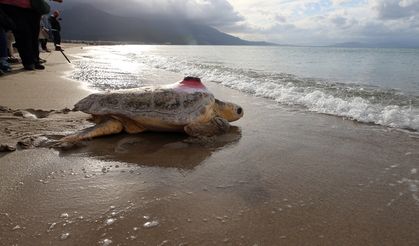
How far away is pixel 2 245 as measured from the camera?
→ 75.8 inches

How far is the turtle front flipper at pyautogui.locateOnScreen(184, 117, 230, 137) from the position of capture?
13.9 ft

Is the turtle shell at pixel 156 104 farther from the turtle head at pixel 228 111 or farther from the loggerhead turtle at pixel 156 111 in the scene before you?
the turtle head at pixel 228 111

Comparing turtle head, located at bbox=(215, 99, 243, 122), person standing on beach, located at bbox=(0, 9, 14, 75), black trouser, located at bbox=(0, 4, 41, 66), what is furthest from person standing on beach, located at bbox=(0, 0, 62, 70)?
turtle head, located at bbox=(215, 99, 243, 122)

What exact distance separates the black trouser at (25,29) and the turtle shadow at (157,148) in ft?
19.1

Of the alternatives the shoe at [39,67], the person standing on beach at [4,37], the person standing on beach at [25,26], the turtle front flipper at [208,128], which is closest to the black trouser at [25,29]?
the person standing on beach at [25,26]

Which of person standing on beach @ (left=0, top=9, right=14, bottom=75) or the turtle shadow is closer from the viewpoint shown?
the turtle shadow

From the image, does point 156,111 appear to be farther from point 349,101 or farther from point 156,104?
point 349,101

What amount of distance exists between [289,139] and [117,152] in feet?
6.88

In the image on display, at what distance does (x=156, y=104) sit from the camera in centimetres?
429

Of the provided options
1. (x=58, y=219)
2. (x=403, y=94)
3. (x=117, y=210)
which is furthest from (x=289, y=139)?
(x=403, y=94)

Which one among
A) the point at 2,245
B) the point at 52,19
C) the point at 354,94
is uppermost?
the point at 52,19

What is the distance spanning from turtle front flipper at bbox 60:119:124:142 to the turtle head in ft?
4.54

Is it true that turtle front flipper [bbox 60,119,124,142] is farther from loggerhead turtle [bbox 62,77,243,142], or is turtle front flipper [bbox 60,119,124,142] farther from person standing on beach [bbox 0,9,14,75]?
person standing on beach [bbox 0,9,14,75]

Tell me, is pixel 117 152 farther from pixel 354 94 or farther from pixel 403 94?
pixel 403 94
